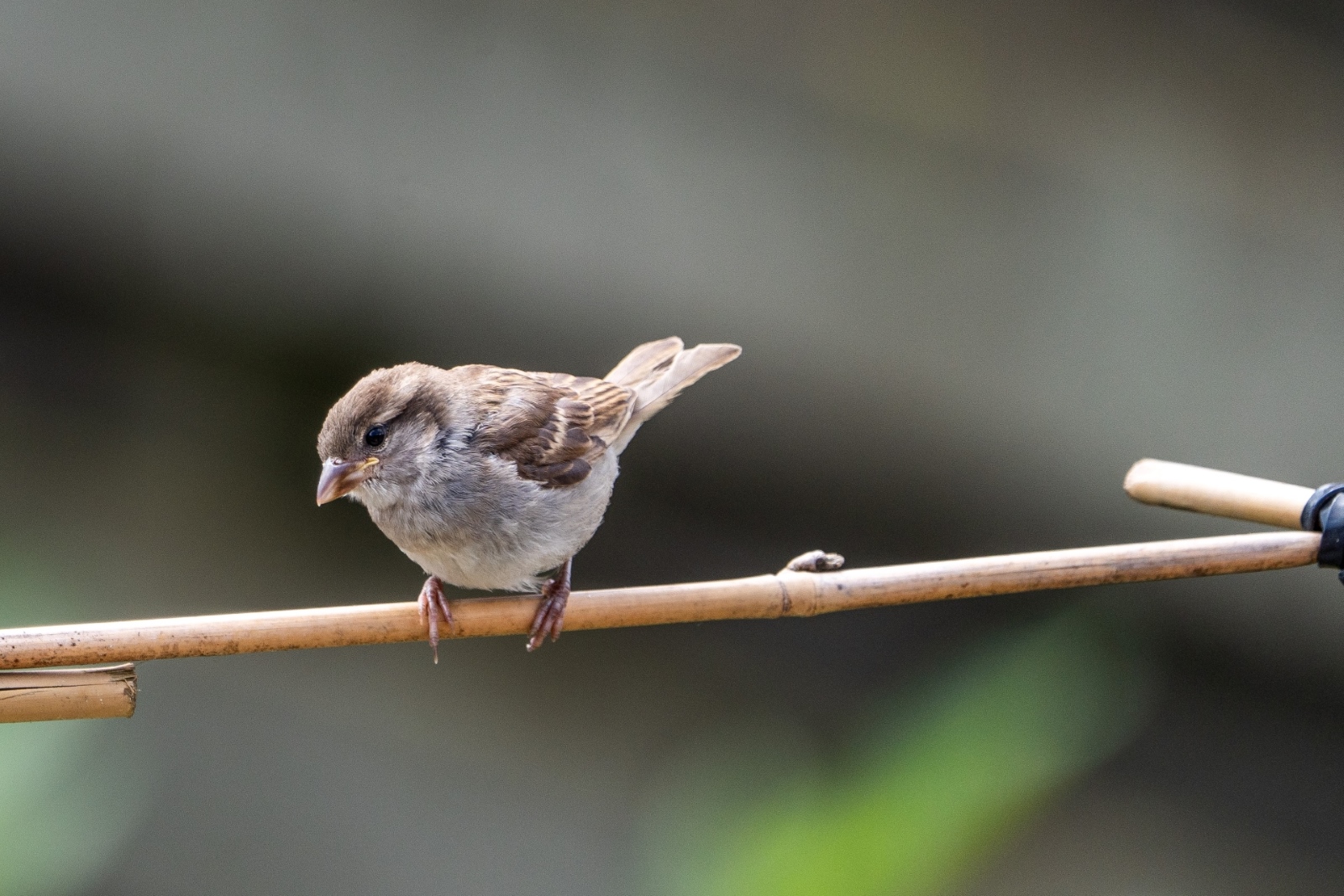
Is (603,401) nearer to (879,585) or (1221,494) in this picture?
(879,585)

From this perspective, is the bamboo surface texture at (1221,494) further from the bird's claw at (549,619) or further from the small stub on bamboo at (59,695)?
the small stub on bamboo at (59,695)

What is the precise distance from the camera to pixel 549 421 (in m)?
2.56

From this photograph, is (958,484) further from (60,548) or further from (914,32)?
(60,548)

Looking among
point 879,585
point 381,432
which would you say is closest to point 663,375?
point 381,432

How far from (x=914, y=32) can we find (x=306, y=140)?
82.5 inches

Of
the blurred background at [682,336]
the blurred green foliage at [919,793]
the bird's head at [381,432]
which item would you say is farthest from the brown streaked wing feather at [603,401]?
the blurred background at [682,336]

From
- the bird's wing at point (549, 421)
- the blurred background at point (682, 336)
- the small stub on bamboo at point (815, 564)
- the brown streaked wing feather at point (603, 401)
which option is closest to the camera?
the small stub on bamboo at point (815, 564)

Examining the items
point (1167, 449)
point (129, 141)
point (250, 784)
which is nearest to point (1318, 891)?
point (1167, 449)

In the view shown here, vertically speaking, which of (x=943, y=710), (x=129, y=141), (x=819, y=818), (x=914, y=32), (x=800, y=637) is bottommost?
(x=800, y=637)

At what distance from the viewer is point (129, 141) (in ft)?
12.7

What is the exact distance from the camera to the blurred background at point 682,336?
3.95m

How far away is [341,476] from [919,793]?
1255mm

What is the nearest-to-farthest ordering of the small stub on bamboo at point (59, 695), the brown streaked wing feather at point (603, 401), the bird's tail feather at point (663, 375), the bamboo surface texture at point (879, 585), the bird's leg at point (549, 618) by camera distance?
the small stub on bamboo at point (59, 695)
the bamboo surface texture at point (879, 585)
the bird's leg at point (549, 618)
the brown streaked wing feather at point (603, 401)
the bird's tail feather at point (663, 375)

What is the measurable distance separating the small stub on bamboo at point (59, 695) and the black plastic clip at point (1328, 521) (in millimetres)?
1899
